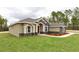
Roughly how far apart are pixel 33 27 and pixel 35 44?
274 mm

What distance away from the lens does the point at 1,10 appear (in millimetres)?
2693

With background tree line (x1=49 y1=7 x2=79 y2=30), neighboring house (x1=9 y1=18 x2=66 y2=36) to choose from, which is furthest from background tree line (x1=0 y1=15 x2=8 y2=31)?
background tree line (x1=49 y1=7 x2=79 y2=30)

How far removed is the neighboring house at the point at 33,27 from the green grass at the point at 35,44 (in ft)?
0.32

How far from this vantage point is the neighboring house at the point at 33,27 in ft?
8.70

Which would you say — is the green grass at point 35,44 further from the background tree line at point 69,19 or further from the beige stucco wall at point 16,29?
the background tree line at point 69,19

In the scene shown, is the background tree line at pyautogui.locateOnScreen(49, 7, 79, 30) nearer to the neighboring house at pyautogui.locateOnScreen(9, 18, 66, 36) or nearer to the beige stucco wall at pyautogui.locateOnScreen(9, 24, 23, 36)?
the neighboring house at pyautogui.locateOnScreen(9, 18, 66, 36)

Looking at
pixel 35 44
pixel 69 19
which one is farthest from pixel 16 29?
pixel 69 19

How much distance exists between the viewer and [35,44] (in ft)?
8.77

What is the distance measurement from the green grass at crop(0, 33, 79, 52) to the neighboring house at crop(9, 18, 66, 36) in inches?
3.8

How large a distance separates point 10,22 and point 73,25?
40.0 inches

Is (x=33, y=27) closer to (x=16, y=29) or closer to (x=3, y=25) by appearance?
(x=16, y=29)

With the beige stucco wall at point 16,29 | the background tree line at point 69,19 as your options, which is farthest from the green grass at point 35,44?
the background tree line at point 69,19

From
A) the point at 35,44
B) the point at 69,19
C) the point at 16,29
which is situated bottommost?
the point at 35,44

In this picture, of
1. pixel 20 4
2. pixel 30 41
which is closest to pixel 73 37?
pixel 30 41
